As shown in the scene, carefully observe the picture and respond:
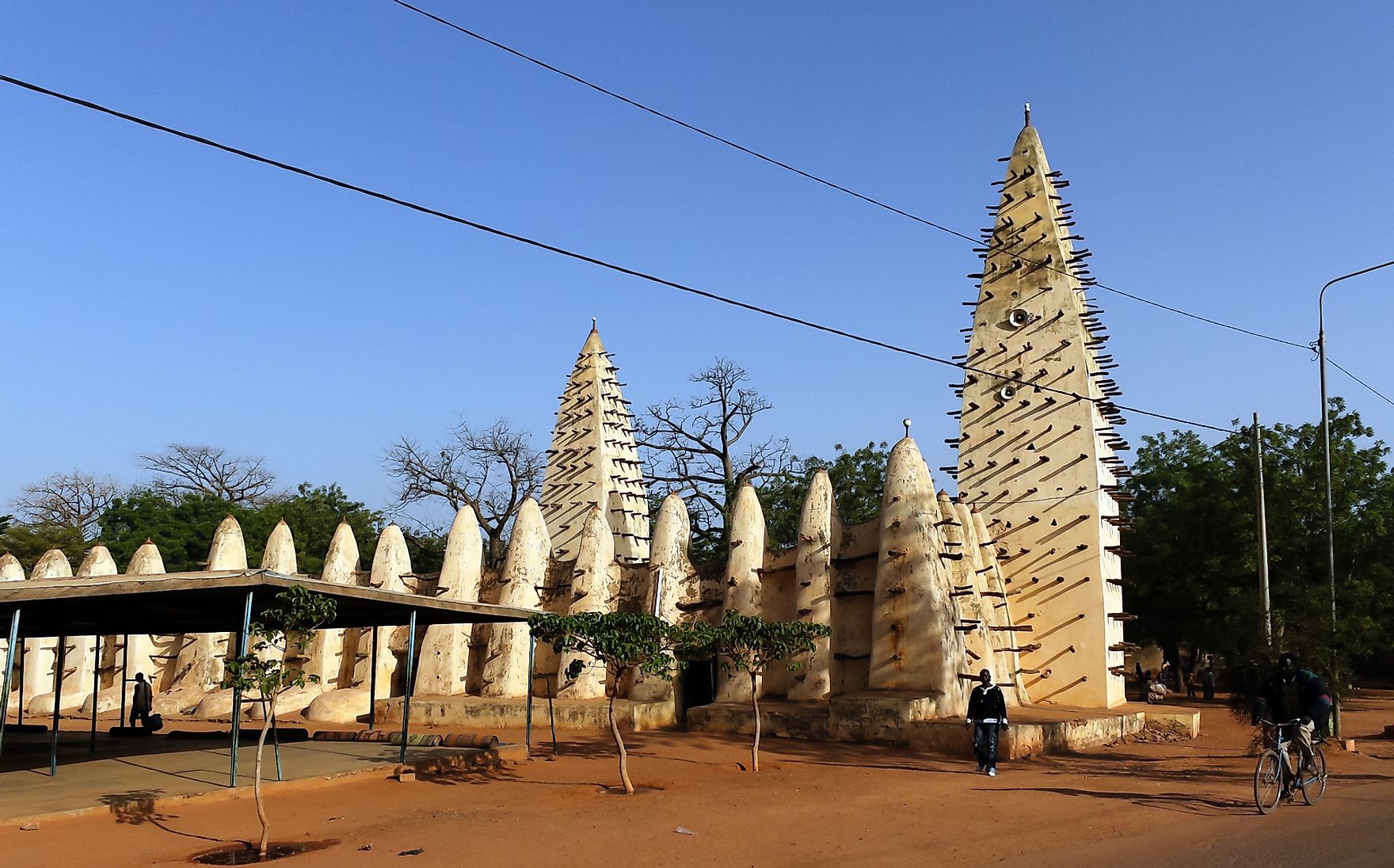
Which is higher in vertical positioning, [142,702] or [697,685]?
[697,685]

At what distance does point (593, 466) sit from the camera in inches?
1346

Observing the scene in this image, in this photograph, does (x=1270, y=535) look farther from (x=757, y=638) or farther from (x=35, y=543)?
(x=35, y=543)

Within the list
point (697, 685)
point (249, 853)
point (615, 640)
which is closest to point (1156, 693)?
point (697, 685)

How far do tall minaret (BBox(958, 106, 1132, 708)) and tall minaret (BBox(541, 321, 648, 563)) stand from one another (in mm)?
12308

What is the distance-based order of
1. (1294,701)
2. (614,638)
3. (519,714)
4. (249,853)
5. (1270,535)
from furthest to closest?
(1270,535)
(519,714)
(614,638)
(1294,701)
(249,853)

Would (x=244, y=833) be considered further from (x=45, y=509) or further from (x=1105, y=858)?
(x=45, y=509)

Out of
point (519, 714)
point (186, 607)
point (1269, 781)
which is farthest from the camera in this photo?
point (519, 714)

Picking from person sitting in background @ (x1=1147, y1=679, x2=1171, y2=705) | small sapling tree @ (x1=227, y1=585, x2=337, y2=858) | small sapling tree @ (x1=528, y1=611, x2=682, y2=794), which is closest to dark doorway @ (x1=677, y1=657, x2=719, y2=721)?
small sapling tree @ (x1=528, y1=611, x2=682, y2=794)

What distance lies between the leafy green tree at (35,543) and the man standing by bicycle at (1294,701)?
145 feet

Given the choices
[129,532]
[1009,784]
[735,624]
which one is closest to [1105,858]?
[1009,784]

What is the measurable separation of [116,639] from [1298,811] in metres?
30.4

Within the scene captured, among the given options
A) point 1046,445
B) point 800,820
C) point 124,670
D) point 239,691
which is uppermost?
point 1046,445

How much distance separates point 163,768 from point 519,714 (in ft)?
28.6

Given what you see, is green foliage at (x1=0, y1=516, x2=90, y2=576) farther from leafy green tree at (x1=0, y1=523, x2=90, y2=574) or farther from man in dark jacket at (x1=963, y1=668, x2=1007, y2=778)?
man in dark jacket at (x1=963, y1=668, x2=1007, y2=778)
